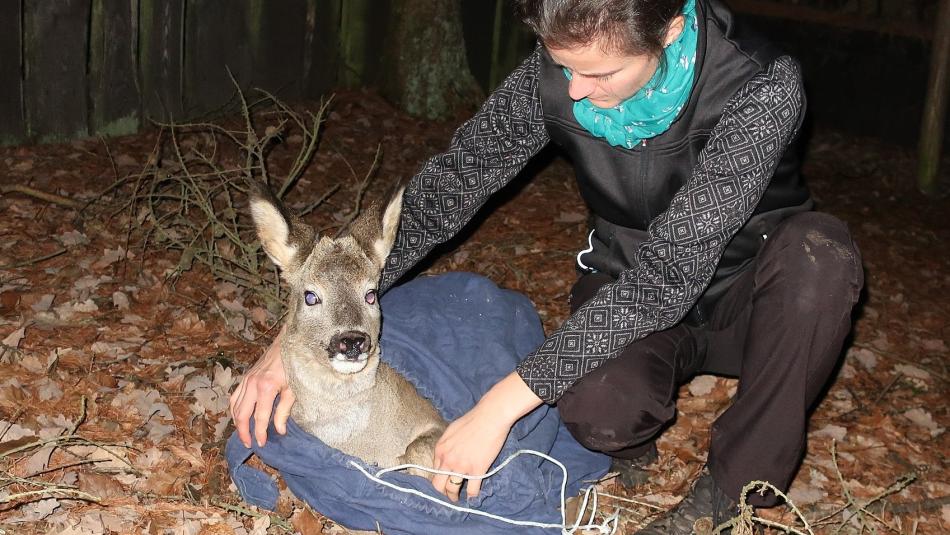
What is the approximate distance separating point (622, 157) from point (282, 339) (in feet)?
4.66

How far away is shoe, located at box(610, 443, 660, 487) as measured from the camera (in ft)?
12.4

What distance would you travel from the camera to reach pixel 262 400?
3.19m

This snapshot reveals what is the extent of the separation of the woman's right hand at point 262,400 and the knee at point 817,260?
1.78 meters

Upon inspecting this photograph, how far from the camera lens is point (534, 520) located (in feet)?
10.4

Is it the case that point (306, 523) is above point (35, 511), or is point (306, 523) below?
below

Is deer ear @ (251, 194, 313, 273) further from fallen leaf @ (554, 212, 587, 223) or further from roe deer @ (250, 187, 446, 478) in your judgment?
fallen leaf @ (554, 212, 587, 223)

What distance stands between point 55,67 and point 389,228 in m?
3.81

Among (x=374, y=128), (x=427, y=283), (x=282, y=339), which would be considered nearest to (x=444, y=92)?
(x=374, y=128)

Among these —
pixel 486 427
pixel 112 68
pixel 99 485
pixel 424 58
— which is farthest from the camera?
pixel 424 58

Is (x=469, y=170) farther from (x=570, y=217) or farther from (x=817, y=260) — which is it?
(x=570, y=217)

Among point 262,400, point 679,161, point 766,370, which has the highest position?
point 679,161

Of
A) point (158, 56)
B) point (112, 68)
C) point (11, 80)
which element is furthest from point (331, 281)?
point (158, 56)

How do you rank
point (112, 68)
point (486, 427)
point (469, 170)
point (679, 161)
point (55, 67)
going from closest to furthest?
point (486, 427), point (679, 161), point (469, 170), point (55, 67), point (112, 68)

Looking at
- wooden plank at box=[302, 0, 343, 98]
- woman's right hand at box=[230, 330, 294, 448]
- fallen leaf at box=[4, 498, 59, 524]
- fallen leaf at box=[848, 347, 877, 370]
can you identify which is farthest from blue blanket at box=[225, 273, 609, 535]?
wooden plank at box=[302, 0, 343, 98]
